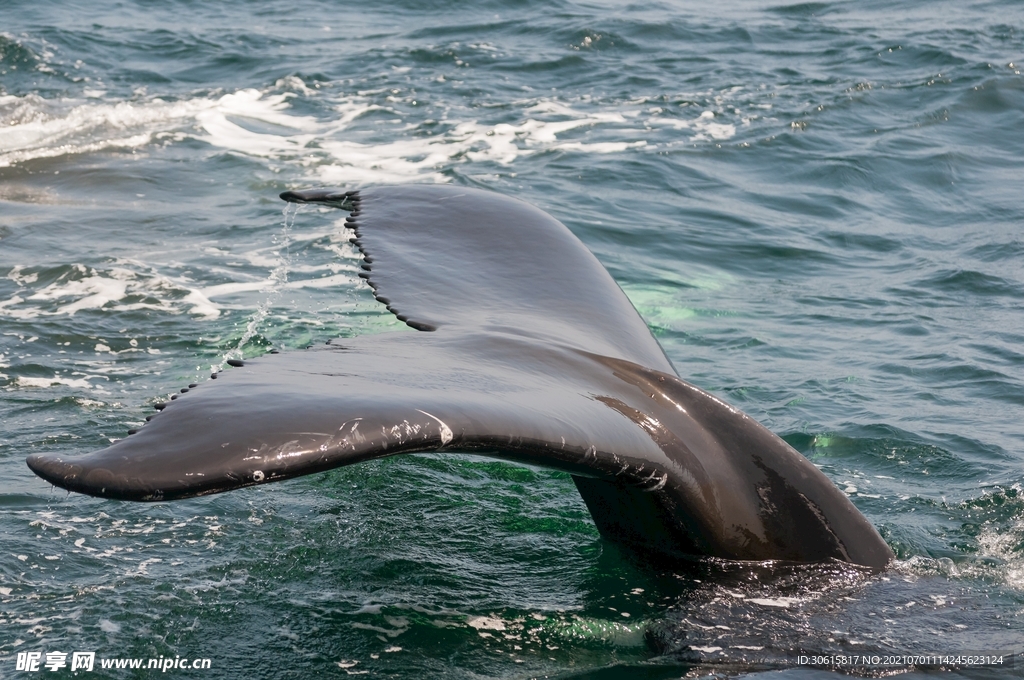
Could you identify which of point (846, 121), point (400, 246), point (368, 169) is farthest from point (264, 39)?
point (400, 246)

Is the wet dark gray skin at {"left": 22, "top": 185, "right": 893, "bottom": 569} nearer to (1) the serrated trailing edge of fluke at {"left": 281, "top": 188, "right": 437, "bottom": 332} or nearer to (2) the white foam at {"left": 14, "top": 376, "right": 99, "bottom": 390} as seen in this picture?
(1) the serrated trailing edge of fluke at {"left": 281, "top": 188, "right": 437, "bottom": 332}

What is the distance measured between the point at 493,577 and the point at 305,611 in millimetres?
743

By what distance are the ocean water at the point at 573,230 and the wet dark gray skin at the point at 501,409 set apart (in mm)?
191

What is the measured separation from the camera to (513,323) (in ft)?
11.6

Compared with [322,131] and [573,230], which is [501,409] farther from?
[322,131]

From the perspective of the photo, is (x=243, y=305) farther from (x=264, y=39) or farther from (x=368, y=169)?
(x=264, y=39)

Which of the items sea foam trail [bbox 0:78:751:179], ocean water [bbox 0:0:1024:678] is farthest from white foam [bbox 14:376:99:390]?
sea foam trail [bbox 0:78:751:179]

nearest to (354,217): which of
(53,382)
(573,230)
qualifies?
(53,382)

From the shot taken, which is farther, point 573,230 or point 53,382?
point 573,230

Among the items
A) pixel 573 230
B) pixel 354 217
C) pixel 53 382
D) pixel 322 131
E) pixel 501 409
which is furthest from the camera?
pixel 322 131

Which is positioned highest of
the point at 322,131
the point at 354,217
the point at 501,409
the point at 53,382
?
the point at 354,217

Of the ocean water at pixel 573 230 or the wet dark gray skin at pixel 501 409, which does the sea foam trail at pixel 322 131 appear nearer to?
the ocean water at pixel 573 230

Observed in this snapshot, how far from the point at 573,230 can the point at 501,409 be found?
27.1 feet

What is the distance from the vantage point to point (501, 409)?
2.65 m
